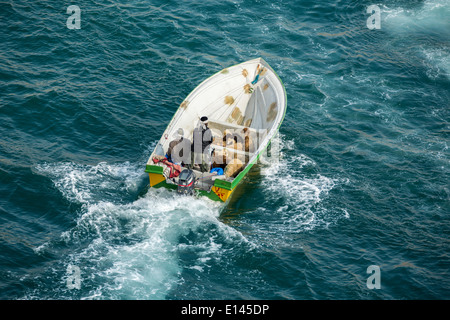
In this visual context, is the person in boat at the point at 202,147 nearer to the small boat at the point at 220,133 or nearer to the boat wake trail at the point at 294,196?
the small boat at the point at 220,133

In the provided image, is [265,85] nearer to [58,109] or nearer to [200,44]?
[200,44]

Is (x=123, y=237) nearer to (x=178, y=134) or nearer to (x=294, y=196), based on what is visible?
(x=178, y=134)

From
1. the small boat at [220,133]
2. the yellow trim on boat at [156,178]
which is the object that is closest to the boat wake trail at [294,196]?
the small boat at [220,133]

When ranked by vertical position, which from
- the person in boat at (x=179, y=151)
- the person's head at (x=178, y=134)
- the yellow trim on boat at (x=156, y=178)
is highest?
the person's head at (x=178, y=134)

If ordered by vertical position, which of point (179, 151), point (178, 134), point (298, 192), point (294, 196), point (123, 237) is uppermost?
point (178, 134)

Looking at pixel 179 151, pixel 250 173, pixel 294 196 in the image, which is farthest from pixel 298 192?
pixel 179 151

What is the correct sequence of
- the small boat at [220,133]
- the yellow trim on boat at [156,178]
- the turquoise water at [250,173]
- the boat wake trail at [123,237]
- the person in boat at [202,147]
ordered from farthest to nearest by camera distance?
the person in boat at [202,147] < the small boat at [220,133] < the yellow trim on boat at [156,178] < the turquoise water at [250,173] < the boat wake trail at [123,237]
